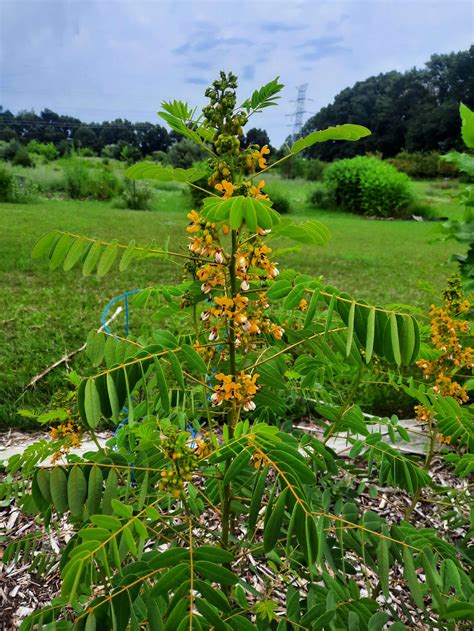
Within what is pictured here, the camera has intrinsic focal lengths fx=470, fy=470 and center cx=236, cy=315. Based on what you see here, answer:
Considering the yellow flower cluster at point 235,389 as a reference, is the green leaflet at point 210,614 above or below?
below

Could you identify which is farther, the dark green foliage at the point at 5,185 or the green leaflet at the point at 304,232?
the dark green foliage at the point at 5,185

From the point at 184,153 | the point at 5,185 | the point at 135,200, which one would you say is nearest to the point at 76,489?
the point at 5,185

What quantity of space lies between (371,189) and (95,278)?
10.7m

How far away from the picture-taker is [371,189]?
13711 mm

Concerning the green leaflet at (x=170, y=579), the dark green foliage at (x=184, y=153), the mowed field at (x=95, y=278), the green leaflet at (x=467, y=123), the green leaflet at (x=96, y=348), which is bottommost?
the mowed field at (x=95, y=278)

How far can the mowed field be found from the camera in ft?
9.98

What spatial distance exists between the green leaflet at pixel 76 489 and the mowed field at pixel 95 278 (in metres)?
0.51

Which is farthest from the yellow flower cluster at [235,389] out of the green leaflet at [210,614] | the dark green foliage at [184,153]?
the dark green foliage at [184,153]

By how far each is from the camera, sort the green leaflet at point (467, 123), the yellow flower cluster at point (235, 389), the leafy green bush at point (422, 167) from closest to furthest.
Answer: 1. the yellow flower cluster at point (235, 389)
2. the green leaflet at point (467, 123)
3. the leafy green bush at point (422, 167)

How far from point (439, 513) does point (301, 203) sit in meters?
13.8

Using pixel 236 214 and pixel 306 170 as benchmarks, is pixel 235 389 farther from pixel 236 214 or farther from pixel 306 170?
pixel 306 170

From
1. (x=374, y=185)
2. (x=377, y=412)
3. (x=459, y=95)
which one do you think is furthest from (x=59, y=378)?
(x=459, y=95)

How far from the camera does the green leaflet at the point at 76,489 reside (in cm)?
86

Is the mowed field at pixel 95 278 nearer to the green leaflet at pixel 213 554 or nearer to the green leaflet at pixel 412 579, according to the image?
the green leaflet at pixel 213 554
